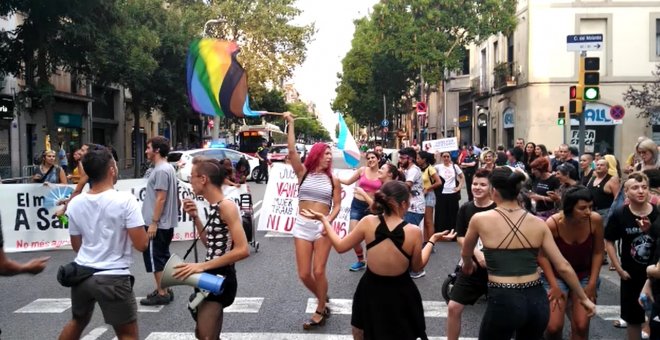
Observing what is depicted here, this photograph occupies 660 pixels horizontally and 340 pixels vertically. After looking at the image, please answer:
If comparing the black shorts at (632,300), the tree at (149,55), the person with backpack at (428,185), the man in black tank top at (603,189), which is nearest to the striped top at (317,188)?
the black shorts at (632,300)

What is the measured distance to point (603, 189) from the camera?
28.3ft

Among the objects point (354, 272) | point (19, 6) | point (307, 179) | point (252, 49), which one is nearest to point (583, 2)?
point (252, 49)

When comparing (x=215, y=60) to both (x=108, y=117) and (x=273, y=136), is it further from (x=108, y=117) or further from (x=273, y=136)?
(x=273, y=136)

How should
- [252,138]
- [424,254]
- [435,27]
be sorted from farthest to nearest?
[252,138] < [435,27] < [424,254]

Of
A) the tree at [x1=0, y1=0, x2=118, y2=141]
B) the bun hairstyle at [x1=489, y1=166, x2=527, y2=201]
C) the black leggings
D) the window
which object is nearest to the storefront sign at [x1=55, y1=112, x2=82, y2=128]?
the tree at [x1=0, y1=0, x2=118, y2=141]

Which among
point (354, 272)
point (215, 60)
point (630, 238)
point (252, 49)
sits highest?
point (252, 49)

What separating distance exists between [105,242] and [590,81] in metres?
10.8

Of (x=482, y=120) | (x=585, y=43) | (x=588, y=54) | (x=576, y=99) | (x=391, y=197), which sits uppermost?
(x=588, y=54)

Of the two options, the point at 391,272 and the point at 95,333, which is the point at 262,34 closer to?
the point at 95,333

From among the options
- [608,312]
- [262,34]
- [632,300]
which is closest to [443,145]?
[608,312]

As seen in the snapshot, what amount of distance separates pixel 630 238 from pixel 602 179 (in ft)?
12.5

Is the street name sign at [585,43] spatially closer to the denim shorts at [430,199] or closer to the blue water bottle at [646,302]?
the denim shorts at [430,199]

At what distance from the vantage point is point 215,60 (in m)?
6.22

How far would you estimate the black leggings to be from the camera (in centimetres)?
400
